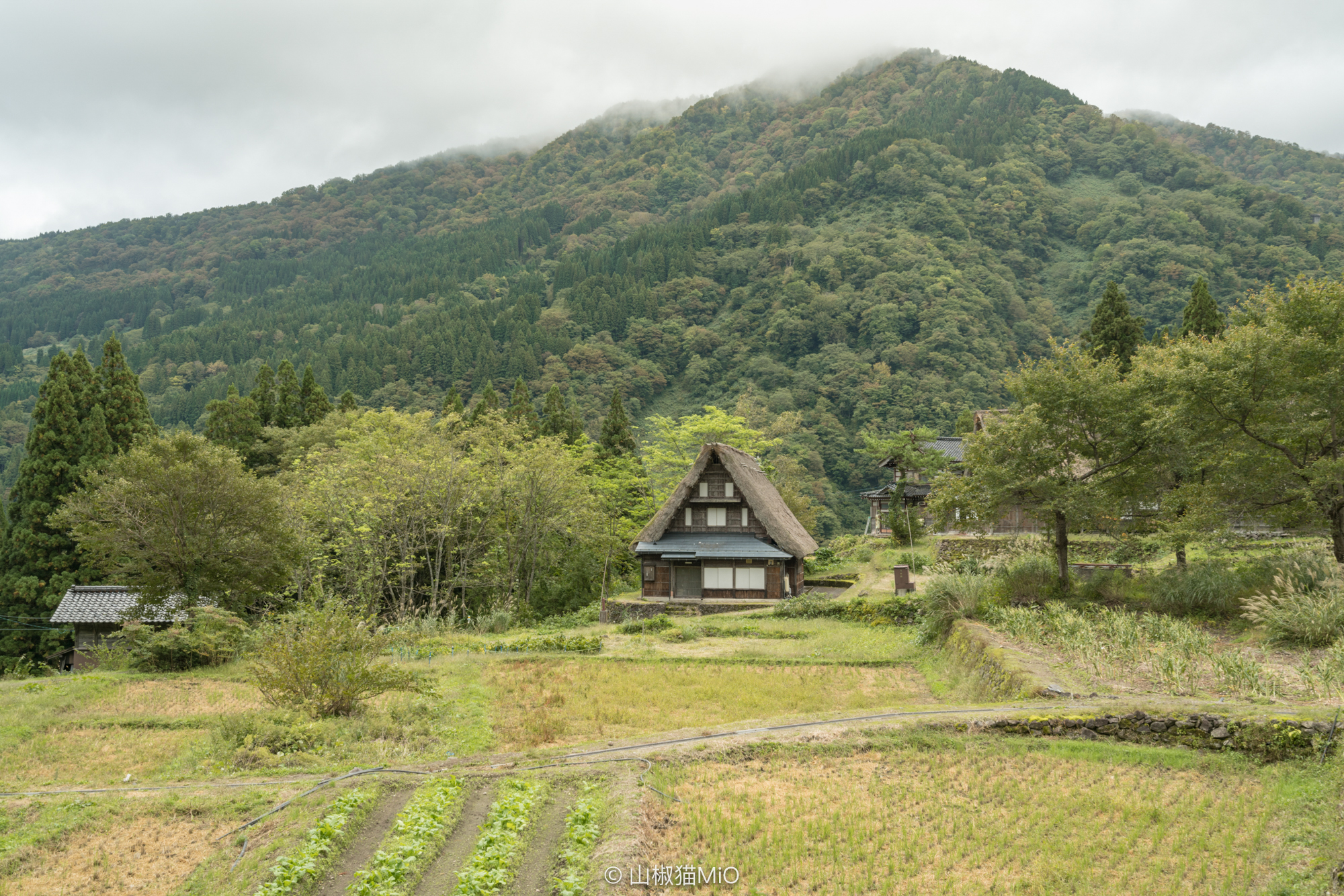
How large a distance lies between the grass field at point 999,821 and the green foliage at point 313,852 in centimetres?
268

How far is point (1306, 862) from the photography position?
617 cm

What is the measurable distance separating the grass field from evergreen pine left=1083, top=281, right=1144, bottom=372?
26782mm

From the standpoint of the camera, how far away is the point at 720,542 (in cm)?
2984

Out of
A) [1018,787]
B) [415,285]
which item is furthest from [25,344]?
[1018,787]

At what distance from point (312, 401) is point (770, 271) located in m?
56.8

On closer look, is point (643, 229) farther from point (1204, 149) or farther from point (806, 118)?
point (1204, 149)

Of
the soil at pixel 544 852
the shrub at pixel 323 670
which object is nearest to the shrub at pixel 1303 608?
the soil at pixel 544 852

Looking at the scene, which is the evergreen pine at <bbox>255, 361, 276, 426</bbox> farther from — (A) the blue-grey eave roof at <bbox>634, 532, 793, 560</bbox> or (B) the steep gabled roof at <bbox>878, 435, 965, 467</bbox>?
(B) the steep gabled roof at <bbox>878, 435, 965, 467</bbox>

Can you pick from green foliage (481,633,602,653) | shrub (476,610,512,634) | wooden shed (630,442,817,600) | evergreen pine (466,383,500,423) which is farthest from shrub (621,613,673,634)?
evergreen pine (466,383,500,423)

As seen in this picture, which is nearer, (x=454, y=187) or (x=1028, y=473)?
(x=1028, y=473)

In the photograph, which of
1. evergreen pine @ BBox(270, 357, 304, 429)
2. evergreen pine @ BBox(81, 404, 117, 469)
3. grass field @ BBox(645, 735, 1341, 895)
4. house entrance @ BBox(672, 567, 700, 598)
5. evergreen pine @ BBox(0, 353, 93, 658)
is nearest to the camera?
grass field @ BBox(645, 735, 1341, 895)

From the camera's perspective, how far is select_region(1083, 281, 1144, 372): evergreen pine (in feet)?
104

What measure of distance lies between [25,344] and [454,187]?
83.1 metres

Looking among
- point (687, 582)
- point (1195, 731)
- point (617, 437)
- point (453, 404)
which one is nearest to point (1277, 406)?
point (1195, 731)
